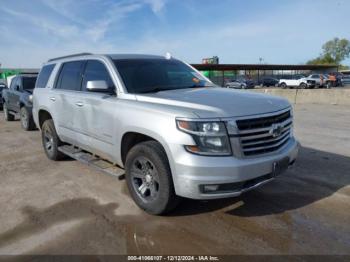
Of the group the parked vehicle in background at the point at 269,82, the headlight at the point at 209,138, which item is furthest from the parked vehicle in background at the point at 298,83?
the headlight at the point at 209,138

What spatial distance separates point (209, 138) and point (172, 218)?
4.01 ft

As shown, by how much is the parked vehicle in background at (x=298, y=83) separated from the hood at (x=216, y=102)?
39477 mm

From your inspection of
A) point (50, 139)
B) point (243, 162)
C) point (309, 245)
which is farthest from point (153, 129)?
point (50, 139)

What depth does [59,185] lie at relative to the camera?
17.0 ft

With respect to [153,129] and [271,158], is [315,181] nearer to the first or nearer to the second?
[271,158]

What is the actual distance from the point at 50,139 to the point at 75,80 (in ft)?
5.31

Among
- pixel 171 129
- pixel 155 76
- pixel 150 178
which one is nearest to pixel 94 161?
pixel 150 178

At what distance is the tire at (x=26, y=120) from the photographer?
35.2 feet

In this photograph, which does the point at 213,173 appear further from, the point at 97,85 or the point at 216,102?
the point at 97,85

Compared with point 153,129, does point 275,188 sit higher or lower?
lower

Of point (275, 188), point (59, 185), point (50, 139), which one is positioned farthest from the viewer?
point (50, 139)

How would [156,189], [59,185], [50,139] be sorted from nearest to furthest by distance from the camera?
1. [156,189]
2. [59,185]
3. [50,139]

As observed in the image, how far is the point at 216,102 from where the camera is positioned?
3660 millimetres

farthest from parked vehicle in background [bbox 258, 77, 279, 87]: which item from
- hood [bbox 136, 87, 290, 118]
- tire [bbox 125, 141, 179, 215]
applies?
tire [bbox 125, 141, 179, 215]
